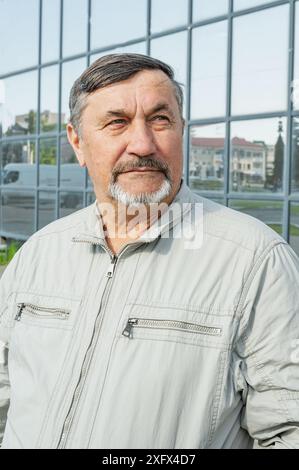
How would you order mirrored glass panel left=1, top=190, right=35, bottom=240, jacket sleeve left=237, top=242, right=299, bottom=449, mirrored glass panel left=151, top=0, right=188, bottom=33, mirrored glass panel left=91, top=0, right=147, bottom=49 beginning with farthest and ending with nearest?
1. mirrored glass panel left=1, top=190, right=35, bottom=240
2. mirrored glass panel left=91, top=0, right=147, bottom=49
3. mirrored glass panel left=151, top=0, right=188, bottom=33
4. jacket sleeve left=237, top=242, right=299, bottom=449

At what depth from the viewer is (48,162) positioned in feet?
32.3

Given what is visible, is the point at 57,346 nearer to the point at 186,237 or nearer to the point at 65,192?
the point at 186,237

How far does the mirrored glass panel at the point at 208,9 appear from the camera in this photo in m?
6.88

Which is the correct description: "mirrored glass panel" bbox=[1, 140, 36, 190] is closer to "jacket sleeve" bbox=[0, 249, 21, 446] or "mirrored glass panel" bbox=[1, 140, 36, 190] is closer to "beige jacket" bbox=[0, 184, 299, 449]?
"jacket sleeve" bbox=[0, 249, 21, 446]

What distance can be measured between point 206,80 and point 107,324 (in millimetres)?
5721

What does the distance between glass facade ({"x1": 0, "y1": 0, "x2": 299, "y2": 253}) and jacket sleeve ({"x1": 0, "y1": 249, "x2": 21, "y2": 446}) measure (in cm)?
438

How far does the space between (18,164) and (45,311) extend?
29.9 feet

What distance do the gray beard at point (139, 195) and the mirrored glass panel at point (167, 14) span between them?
5.97 metres

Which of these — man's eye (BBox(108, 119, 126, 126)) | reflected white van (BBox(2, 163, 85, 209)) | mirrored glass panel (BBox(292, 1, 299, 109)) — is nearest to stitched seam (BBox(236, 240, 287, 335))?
man's eye (BBox(108, 119, 126, 126))

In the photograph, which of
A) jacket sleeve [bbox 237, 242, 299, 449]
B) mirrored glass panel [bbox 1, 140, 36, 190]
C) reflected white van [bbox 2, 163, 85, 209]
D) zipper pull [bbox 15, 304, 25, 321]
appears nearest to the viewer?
jacket sleeve [bbox 237, 242, 299, 449]

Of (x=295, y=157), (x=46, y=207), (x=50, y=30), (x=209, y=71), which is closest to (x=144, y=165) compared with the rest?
(x=295, y=157)

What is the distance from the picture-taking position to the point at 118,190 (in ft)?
5.98

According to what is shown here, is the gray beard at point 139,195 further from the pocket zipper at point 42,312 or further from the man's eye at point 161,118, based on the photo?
the pocket zipper at point 42,312

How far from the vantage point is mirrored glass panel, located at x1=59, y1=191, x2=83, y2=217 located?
9023 millimetres
